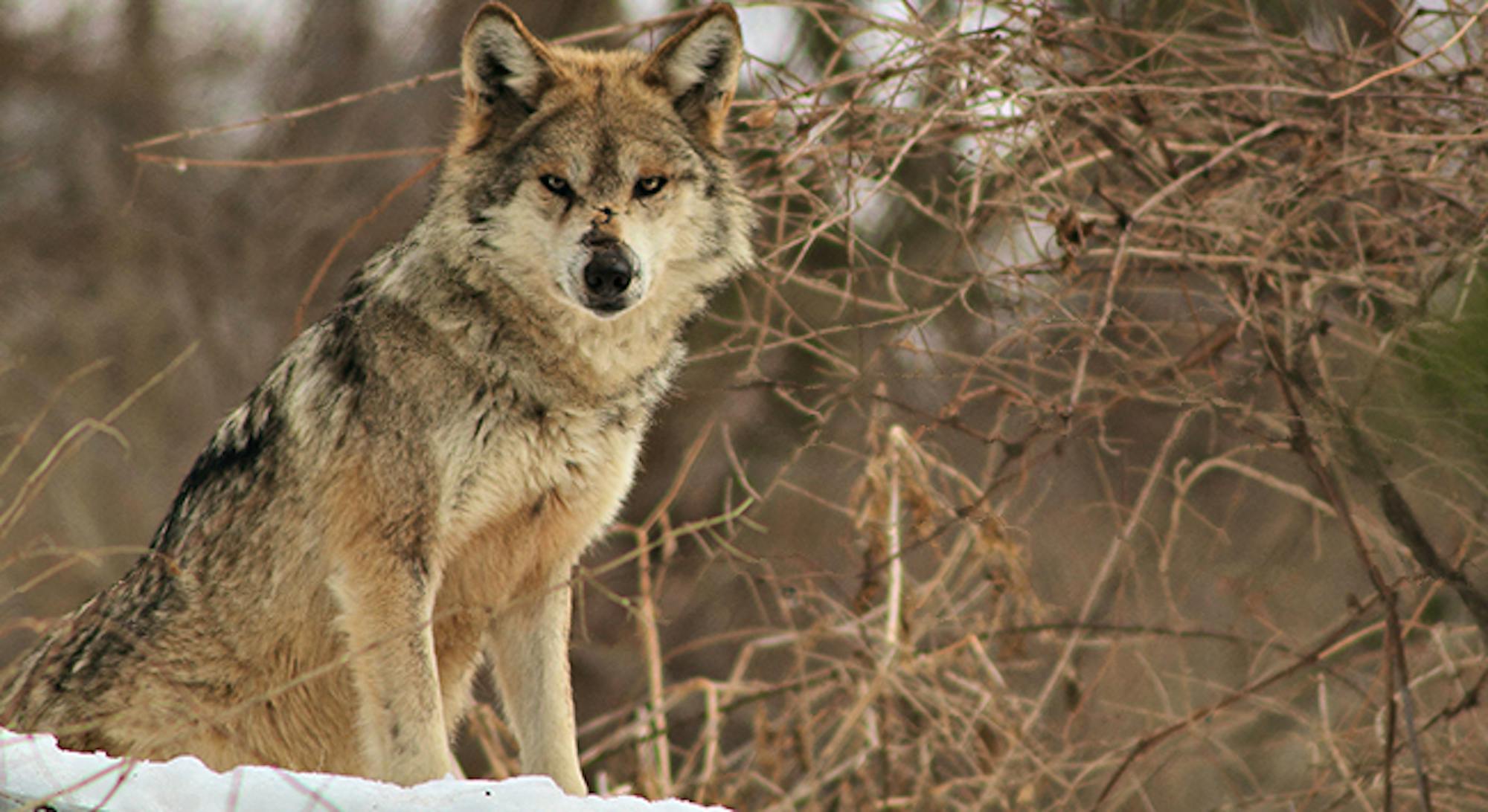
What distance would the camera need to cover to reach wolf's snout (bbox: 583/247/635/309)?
3.96 m

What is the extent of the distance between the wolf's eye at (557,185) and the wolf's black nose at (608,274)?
247 mm

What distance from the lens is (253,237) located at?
13945 mm

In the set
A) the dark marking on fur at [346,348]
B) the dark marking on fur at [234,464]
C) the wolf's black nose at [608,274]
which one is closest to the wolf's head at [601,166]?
the wolf's black nose at [608,274]

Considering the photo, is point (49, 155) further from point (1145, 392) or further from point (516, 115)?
point (1145, 392)

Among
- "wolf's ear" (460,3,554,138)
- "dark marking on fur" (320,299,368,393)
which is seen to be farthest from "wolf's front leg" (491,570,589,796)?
"wolf's ear" (460,3,554,138)

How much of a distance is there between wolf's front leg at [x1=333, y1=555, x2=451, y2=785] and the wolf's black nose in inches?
33.8

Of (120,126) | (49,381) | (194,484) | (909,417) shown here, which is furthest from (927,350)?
(120,126)

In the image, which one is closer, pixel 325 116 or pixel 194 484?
pixel 194 484

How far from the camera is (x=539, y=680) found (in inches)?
166

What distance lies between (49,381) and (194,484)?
31.7 feet

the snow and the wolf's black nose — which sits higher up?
the wolf's black nose

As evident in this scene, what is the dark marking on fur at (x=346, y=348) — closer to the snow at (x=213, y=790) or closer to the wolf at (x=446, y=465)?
the wolf at (x=446, y=465)

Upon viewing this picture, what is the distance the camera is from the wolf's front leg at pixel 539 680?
165 inches

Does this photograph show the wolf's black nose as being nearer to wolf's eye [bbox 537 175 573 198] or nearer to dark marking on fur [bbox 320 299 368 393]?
wolf's eye [bbox 537 175 573 198]
